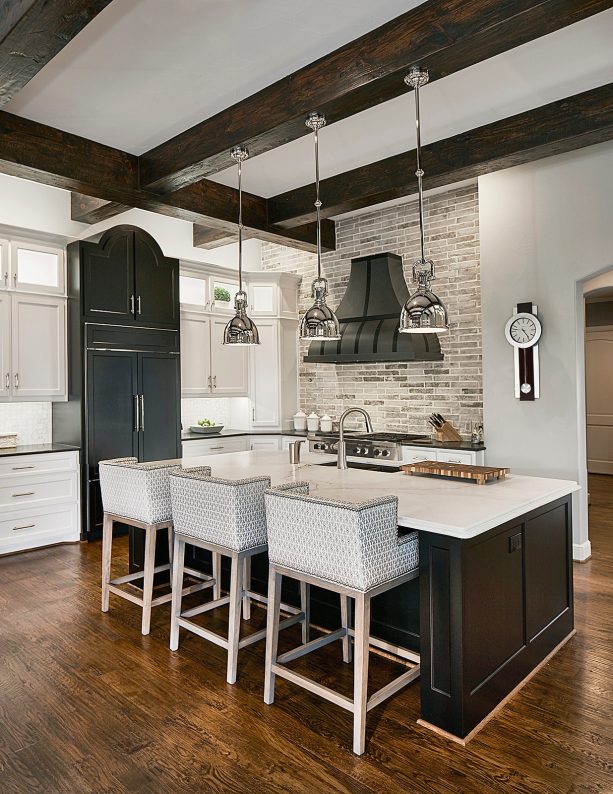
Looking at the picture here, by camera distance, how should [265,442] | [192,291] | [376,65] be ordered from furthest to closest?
[265,442] < [192,291] < [376,65]

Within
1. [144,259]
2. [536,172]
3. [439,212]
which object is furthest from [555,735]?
[144,259]

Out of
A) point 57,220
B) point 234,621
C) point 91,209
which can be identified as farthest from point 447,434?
point 57,220

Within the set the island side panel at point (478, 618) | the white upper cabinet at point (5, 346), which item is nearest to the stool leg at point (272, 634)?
the island side panel at point (478, 618)

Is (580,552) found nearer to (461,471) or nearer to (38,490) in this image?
(461,471)

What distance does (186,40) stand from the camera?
2.78 meters

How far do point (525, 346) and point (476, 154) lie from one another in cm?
153

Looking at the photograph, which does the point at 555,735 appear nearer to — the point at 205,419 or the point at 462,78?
the point at 462,78

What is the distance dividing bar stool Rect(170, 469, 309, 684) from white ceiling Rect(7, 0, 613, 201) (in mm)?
2132

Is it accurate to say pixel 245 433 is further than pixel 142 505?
Yes

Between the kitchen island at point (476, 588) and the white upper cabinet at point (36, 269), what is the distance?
A: 3.37m

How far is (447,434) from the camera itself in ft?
17.3

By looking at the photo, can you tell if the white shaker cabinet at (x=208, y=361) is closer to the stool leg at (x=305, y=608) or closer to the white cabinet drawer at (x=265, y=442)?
the white cabinet drawer at (x=265, y=442)

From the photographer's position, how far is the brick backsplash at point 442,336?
5508 mm

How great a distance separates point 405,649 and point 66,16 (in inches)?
123
